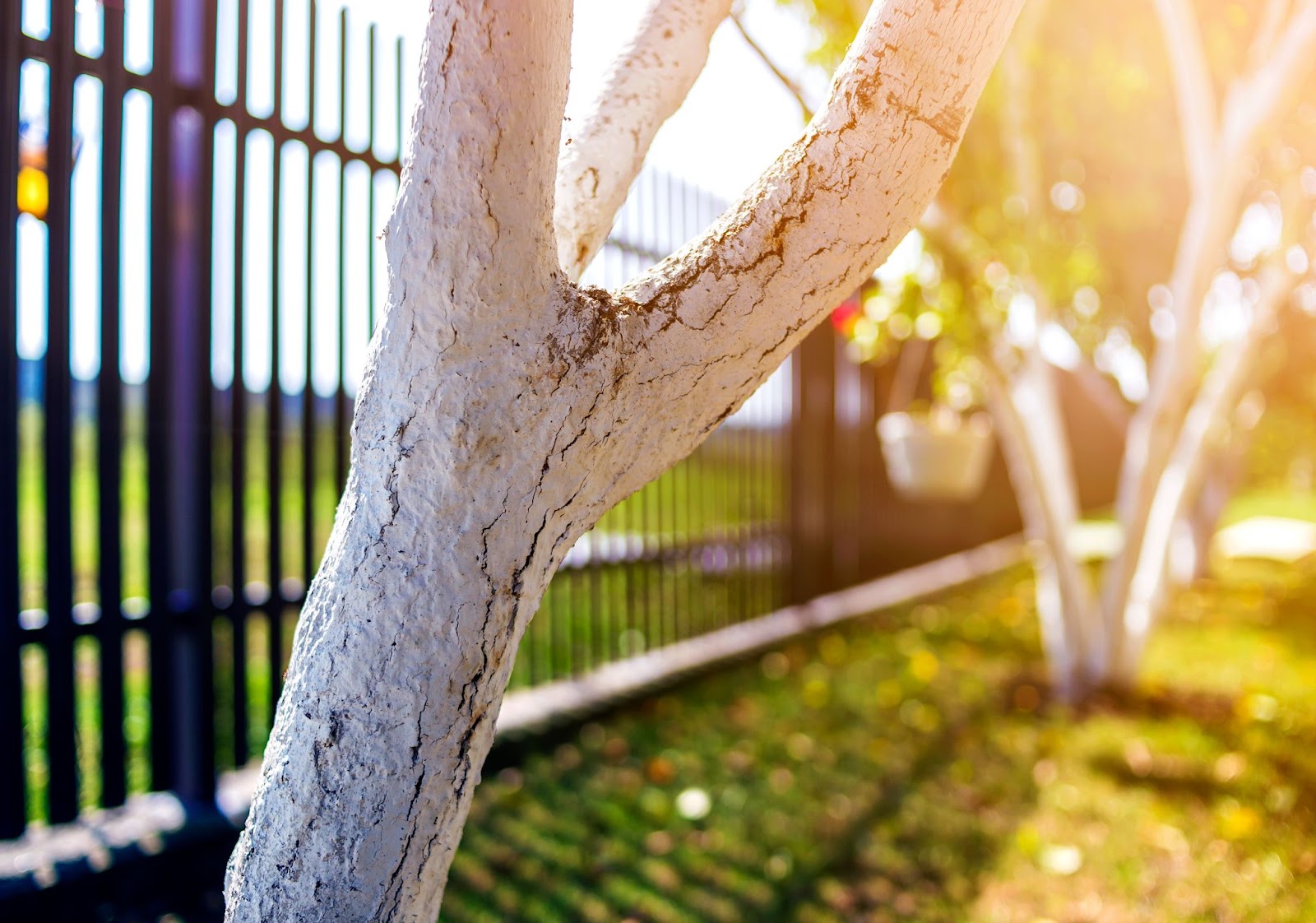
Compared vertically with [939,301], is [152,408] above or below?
below

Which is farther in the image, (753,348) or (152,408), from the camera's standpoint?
(152,408)

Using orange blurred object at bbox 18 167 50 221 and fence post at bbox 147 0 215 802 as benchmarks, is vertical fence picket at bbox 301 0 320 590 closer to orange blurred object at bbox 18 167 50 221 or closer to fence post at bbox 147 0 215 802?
fence post at bbox 147 0 215 802

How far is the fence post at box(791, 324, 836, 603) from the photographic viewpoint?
585cm

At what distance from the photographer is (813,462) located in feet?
19.8

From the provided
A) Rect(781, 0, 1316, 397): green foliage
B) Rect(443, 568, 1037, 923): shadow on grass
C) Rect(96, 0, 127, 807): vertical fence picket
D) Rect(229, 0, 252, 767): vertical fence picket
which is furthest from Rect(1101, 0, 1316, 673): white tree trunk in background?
Rect(96, 0, 127, 807): vertical fence picket

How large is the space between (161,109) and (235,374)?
2.36 feet

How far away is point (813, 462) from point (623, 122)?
188 inches

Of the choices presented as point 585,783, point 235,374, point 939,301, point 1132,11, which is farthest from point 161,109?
point 1132,11

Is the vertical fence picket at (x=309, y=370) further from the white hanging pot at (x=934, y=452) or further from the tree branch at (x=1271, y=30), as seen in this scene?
the tree branch at (x=1271, y=30)

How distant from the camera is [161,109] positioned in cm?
257

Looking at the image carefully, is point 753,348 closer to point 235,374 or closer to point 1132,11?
point 235,374

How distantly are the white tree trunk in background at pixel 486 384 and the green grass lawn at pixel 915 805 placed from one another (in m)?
1.57

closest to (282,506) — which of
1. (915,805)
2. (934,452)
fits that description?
(915,805)

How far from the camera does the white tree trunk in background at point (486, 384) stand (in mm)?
1026
